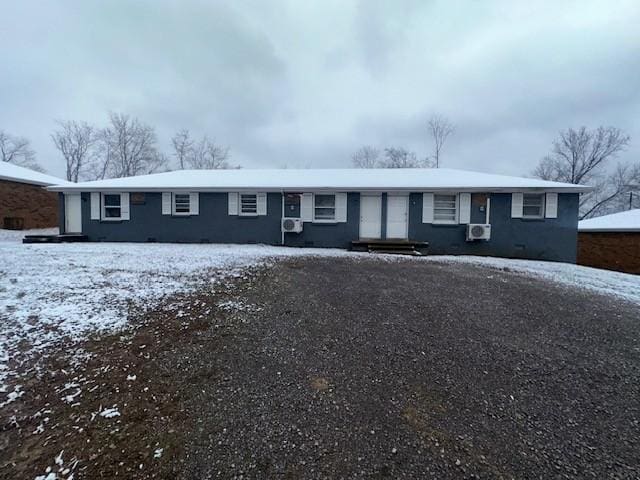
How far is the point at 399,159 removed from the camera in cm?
3138

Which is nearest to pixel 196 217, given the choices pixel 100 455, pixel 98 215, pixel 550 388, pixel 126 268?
pixel 98 215

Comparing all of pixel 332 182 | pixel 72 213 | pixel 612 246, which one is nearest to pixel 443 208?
pixel 332 182

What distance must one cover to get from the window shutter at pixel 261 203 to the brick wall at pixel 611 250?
1464 cm

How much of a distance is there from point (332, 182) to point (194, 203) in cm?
564

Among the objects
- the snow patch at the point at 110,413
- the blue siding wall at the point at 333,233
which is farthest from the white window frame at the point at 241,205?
the snow patch at the point at 110,413

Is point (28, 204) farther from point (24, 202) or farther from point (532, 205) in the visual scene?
point (532, 205)

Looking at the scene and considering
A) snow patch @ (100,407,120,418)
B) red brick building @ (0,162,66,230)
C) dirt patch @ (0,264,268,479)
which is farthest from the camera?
red brick building @ (0,162,66,230)

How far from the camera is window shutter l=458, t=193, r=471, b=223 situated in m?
11.1

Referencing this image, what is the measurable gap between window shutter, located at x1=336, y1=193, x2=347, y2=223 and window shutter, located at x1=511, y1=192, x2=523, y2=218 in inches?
239

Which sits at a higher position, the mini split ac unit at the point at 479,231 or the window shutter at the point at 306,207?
the window shutter at the point at 306,207

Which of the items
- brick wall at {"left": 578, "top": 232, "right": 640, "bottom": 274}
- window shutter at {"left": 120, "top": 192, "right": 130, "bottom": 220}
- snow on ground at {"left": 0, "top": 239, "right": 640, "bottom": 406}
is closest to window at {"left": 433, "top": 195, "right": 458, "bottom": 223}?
snow on ground at {"left": 0, "top": 239, "right": 640, "bottom": 406}

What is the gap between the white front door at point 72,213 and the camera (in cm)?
1264

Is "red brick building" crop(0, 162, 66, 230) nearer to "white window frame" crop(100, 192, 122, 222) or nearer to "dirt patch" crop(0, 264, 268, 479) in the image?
"white window frame" crop(100, 192, 122, 222)

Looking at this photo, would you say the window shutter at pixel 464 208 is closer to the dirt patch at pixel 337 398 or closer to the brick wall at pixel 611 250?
the dirt patch at pixel 337 398
